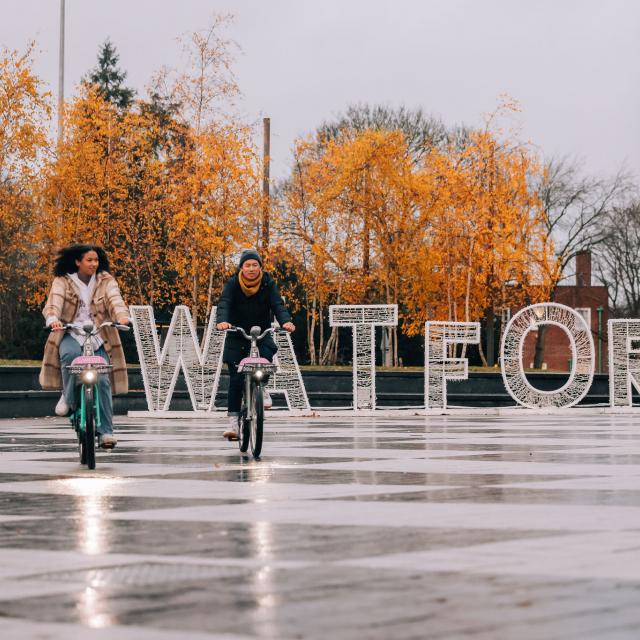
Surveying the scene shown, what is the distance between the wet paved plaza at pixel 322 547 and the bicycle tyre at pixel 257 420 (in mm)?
242

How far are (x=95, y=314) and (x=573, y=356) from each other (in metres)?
13.8

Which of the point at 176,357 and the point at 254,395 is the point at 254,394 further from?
the point at 176,357

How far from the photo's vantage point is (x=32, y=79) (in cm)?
3766

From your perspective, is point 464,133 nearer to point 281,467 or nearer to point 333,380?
point 333,380

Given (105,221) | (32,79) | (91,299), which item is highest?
(32,79)

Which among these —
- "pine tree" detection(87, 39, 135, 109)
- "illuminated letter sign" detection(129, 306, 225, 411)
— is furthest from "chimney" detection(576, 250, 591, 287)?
"illuminated letter sign" detection(129, 306, 225, 411)

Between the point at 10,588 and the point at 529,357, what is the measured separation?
78157mm

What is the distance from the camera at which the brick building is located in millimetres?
76438

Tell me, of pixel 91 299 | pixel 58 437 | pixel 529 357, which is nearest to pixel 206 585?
pixel 91 299

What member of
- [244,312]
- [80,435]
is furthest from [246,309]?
[80,435]

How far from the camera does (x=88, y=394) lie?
10.6 metres

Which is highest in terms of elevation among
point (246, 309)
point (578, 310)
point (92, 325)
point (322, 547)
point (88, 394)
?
point (578, 310)

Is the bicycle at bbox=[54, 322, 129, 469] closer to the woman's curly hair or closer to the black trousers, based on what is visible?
the woman's curly hair

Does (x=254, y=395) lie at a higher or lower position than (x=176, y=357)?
lower
